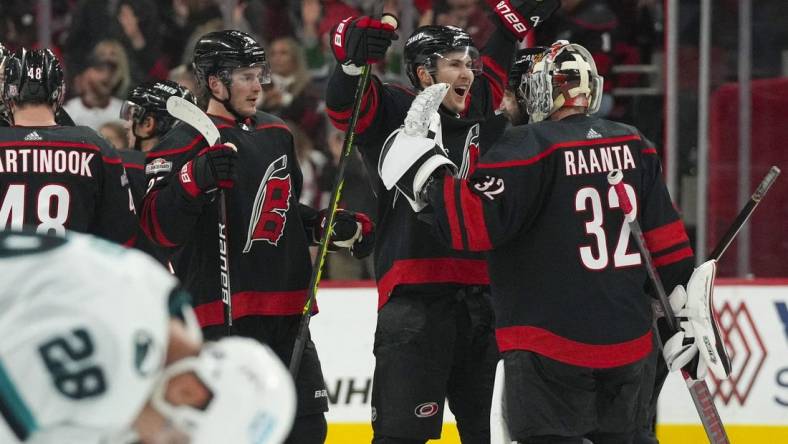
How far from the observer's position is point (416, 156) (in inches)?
126

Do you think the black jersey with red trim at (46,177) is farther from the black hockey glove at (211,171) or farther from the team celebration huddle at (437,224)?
the black hockey glove at (211,171)

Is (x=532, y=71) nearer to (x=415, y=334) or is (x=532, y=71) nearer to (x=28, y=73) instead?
(x=415, y=334)

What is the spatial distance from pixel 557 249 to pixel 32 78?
1.32 m

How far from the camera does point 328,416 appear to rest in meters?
4.84

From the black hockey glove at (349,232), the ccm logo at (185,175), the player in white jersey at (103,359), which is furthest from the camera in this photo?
the black hockey glove at (349,232)

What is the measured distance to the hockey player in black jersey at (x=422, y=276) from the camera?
362 cm

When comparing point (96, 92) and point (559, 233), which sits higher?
point (559, 233)

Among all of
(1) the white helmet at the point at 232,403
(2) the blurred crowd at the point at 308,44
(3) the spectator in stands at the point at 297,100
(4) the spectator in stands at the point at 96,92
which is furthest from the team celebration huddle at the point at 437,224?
(4) the spectator in stands at the point at 96,92

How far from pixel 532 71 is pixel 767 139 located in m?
2.98

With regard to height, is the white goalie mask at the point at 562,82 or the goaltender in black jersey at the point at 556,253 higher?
the white goalie mask at the point at 562,82

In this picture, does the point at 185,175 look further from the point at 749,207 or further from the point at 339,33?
the point at 749,207

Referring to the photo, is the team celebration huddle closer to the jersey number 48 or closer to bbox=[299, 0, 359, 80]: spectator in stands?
the jersey number 48

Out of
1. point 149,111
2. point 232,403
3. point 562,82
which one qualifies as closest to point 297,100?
point 149,111

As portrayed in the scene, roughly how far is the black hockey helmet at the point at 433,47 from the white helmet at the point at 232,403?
7.01ft
